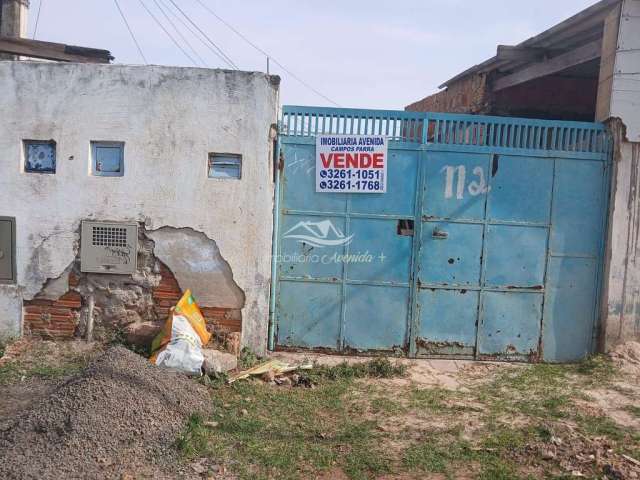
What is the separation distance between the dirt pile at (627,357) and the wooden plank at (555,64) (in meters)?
3.21

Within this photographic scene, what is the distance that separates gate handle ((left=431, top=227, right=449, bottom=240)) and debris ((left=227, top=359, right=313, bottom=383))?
6.16 feet

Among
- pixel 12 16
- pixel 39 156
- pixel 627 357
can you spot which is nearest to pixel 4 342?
pixel 39 156

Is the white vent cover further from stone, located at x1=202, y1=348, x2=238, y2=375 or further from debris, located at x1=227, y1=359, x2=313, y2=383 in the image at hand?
debris, located at x1=227, y1=359, x2=313, y2=383

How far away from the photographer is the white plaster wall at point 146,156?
5.48 m

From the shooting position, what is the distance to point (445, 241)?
5.73m

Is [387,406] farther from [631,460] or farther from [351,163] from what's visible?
[351,163]

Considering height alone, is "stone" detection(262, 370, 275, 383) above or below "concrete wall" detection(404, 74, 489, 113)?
below

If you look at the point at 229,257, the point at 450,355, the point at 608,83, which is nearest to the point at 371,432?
the point at 450,355

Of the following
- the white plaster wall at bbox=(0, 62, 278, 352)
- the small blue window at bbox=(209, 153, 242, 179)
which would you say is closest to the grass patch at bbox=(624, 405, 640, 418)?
the white plaster wall at bbox=(0, 62, 278, 352)

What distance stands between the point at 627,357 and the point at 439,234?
2.33 meters

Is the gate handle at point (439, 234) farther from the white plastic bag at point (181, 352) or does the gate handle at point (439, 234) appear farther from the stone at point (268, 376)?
the white plastic bag at point (181, 352)

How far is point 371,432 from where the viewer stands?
13.5ft

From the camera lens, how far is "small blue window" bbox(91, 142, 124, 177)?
5.61 m

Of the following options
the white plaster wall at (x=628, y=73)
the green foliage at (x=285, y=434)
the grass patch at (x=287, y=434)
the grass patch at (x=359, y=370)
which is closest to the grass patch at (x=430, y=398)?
the grass patch at (x=287, y=434)
